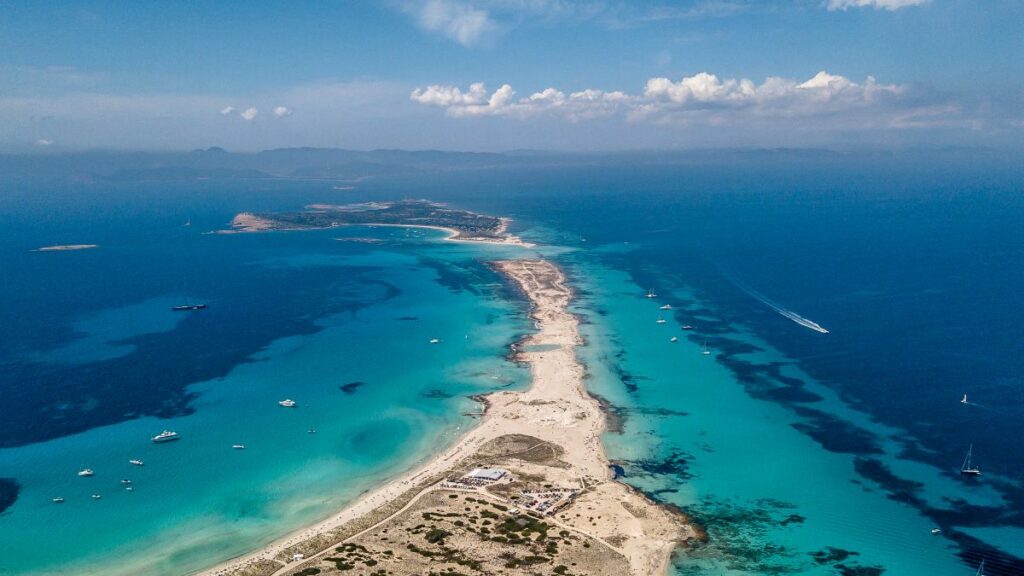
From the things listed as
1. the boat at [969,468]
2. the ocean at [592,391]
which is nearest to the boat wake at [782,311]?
the ocean at [592,391]

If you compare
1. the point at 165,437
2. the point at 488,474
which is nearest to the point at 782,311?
the point at 488,474

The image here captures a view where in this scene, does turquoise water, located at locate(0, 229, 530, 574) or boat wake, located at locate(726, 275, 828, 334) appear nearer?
turquoise water, located at locate(0, 229, 530, 574)

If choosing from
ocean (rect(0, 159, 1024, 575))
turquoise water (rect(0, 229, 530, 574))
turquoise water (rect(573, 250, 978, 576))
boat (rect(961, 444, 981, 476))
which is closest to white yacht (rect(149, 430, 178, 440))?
ocean (rect(0, 159, 1024, 575))

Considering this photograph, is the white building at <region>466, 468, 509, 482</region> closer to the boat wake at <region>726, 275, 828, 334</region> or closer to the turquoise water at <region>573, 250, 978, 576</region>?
the turquoise water at <region>573, 250, 978, 576</region>

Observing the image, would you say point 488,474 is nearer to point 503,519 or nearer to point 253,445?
point 503,519

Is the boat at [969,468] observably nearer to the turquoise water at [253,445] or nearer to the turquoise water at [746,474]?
the turquoise water at [746,474]

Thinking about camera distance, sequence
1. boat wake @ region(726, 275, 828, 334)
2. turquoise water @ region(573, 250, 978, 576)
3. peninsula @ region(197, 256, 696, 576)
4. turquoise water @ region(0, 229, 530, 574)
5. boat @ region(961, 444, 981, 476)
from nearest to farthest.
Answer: peninsula @ region(197, 256, 696, 576) < turquoise water @ region(573, 250, 978, 576) < turquoise water @ region(0, 229, 530, 574) < boat @ region(961, 444, 981, 476) < boat wake @ region(726, 275, 828, 334)
